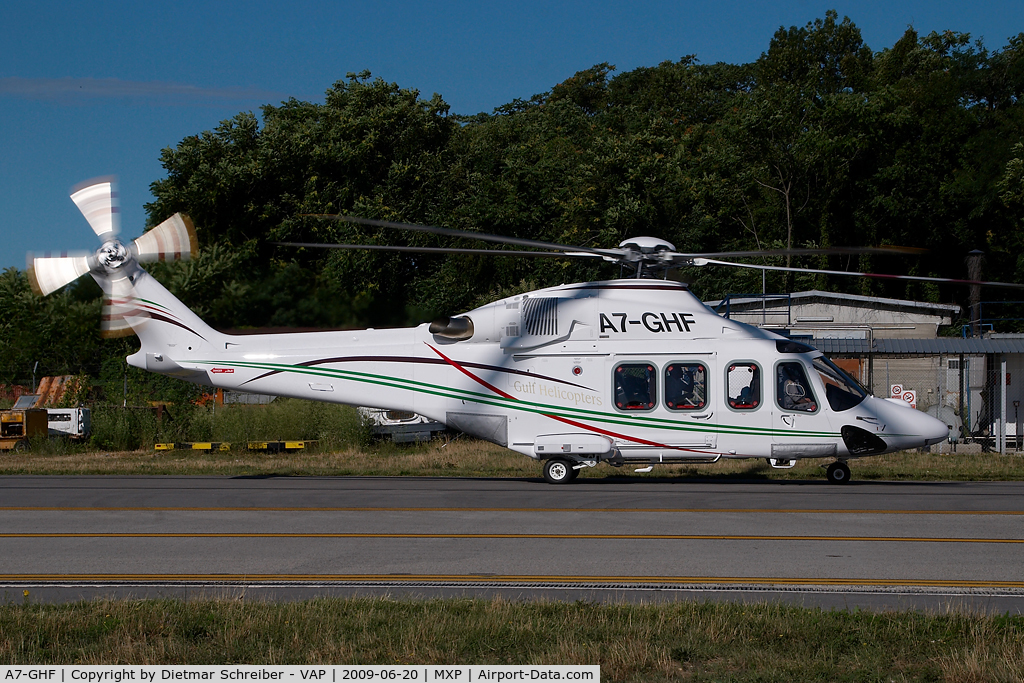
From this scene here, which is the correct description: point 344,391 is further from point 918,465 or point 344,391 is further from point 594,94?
point 594,94

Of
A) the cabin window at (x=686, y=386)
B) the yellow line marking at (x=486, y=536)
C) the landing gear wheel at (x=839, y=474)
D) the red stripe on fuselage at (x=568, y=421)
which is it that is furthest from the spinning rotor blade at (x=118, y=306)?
the landing gear wheel at (x=839, y=474)

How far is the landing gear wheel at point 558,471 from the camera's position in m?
17.0

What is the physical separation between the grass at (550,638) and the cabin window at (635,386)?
9.30 m

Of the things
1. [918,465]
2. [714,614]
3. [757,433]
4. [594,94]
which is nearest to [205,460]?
[757,433]

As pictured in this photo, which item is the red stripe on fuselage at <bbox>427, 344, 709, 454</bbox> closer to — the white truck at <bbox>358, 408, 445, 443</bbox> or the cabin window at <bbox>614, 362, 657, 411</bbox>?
the cabin window at <bbox>614, 362, 657, 411</bbox>

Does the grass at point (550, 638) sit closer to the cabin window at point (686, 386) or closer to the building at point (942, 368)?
the cabin window at point (686, 386)

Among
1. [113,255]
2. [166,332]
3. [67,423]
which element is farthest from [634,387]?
[67,423]

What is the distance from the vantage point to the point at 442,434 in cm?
2542

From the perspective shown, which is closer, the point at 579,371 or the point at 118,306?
the point at 579,371

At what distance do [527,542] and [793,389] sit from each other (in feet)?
24.7

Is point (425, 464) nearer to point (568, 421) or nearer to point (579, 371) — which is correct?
point (568, 421)

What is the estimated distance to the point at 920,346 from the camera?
1031 inches

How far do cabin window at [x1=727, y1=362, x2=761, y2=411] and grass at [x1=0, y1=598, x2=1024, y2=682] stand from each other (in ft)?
30.3

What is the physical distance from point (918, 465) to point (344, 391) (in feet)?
40.9
